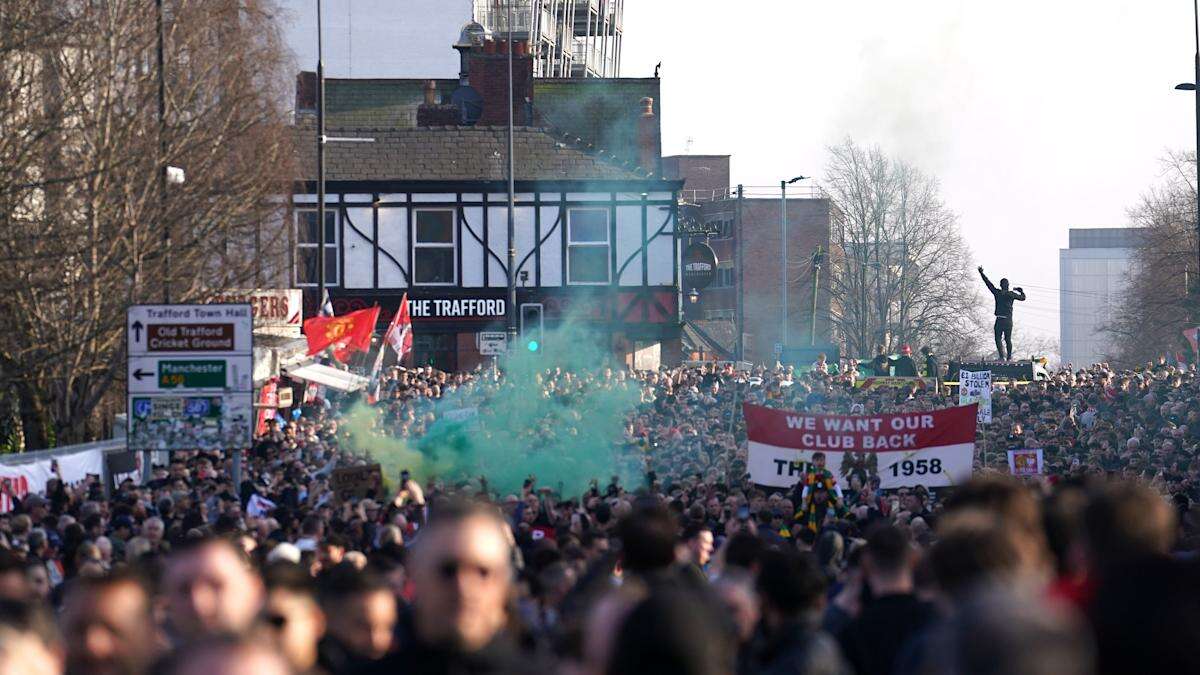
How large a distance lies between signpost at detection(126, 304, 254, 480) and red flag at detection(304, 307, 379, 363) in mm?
15219

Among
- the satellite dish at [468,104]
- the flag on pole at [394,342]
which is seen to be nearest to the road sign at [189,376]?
the flag on pole at [394,342]

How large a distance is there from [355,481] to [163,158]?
1062 cm

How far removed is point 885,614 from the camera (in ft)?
21.7

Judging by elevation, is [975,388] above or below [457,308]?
below

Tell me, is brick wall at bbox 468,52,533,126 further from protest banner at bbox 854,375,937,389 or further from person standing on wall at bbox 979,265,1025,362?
protest banner at bbox 854,375,937,389

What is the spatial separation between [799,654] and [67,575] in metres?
7.30

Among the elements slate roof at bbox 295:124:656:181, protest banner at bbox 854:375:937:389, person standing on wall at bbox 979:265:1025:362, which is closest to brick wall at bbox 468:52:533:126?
slate roof at bbox 295:124:656:181

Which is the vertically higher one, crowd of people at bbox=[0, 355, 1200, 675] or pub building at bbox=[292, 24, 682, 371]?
pub building at bbox=[292, 24, 682, 371]

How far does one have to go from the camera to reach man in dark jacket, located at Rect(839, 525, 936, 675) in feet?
21.3

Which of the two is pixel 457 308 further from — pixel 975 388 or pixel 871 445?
pixel 871 445

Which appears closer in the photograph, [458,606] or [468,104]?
[458,606]

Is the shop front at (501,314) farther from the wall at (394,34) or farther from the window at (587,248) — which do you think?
the wall at (394,34)

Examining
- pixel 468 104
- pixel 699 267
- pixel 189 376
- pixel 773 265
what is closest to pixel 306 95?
pixel 468 104

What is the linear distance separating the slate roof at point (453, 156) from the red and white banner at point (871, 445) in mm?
29874
